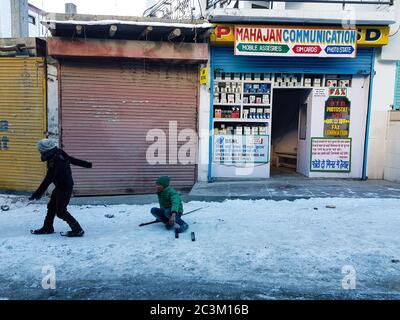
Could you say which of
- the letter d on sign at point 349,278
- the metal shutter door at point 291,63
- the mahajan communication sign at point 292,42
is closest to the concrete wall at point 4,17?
the metal shutter door at point 291,63

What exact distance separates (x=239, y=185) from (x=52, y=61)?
232 inches

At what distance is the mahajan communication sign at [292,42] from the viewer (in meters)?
8.54

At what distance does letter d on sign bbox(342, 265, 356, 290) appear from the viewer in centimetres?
366

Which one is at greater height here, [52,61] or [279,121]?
[52,61]

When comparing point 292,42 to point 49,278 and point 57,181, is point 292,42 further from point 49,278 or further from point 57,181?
point 49,278

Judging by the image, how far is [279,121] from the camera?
39.9 feet

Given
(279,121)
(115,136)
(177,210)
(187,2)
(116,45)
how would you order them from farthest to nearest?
(279,121), (187,2), (115,136), (116,45), (177,210)

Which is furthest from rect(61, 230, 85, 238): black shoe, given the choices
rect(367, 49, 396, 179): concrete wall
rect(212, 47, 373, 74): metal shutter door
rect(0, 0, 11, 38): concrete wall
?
rect(0, 0, 11, 38): concrete wall

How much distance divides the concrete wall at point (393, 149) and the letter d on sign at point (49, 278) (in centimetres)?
863

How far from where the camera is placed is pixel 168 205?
567 centimetres

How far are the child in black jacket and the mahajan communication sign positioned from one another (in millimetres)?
5264
